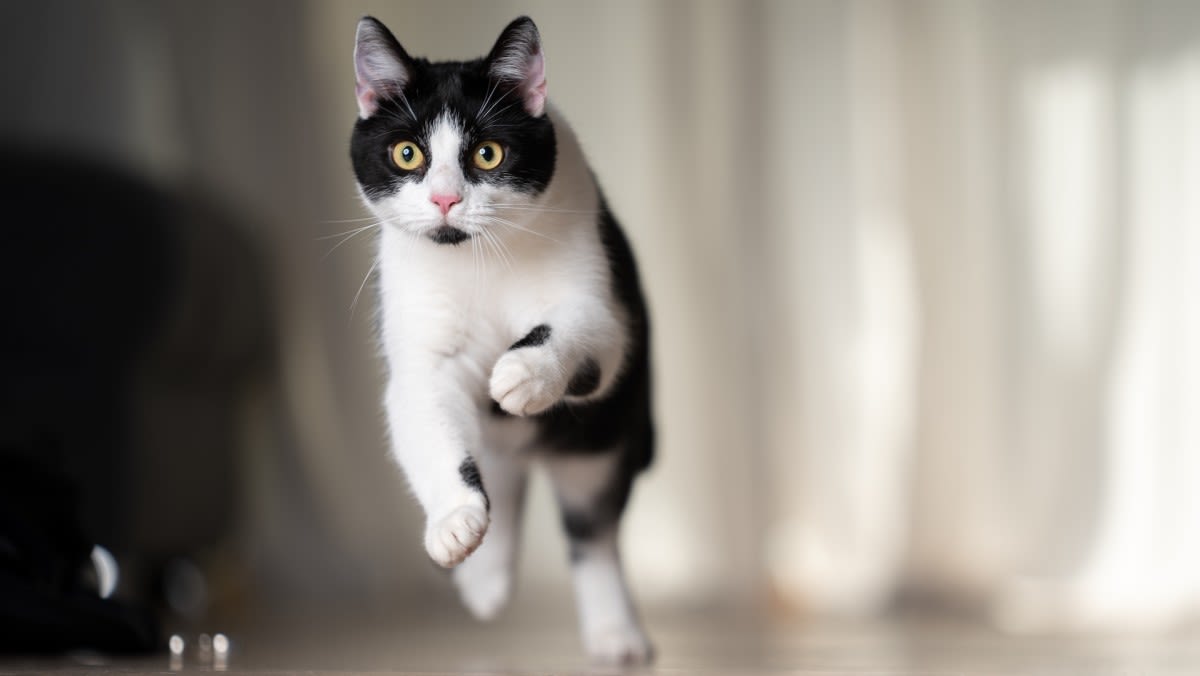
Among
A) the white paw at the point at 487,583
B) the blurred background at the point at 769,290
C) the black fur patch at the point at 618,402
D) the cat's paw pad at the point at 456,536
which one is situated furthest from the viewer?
the blurred background at the point at 769,290

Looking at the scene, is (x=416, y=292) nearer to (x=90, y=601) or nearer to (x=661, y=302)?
(x=90, y=601)

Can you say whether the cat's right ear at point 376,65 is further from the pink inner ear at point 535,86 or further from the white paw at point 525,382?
the white paw at point 525,382

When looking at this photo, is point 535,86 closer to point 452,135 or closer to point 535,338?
point 452,135

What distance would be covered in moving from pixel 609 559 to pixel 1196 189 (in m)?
1.69

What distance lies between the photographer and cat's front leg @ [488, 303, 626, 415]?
0.88 m

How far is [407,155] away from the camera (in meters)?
0.99

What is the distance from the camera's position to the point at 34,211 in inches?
86.2

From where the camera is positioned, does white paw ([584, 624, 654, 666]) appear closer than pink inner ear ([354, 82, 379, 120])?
No

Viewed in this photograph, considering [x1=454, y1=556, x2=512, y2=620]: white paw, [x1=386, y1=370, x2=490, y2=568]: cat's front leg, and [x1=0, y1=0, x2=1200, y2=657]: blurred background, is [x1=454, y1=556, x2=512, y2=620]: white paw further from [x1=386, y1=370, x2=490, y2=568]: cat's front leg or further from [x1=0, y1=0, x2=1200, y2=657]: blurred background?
[x1=0, y1=0, x2=1200, y2=657]: blurred background

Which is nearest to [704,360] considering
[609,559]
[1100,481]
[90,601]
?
[1100,481]

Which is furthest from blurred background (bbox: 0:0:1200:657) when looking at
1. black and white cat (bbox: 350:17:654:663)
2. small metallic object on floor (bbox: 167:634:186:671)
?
black and white cat (bbox: 350:17:654:663)

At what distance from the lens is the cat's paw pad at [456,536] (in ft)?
2.85

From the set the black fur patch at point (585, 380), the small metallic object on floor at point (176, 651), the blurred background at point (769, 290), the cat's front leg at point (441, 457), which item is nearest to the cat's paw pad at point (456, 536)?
the cat's front leg at point (441, 457)

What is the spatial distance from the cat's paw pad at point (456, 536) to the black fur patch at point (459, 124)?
0.92ft
